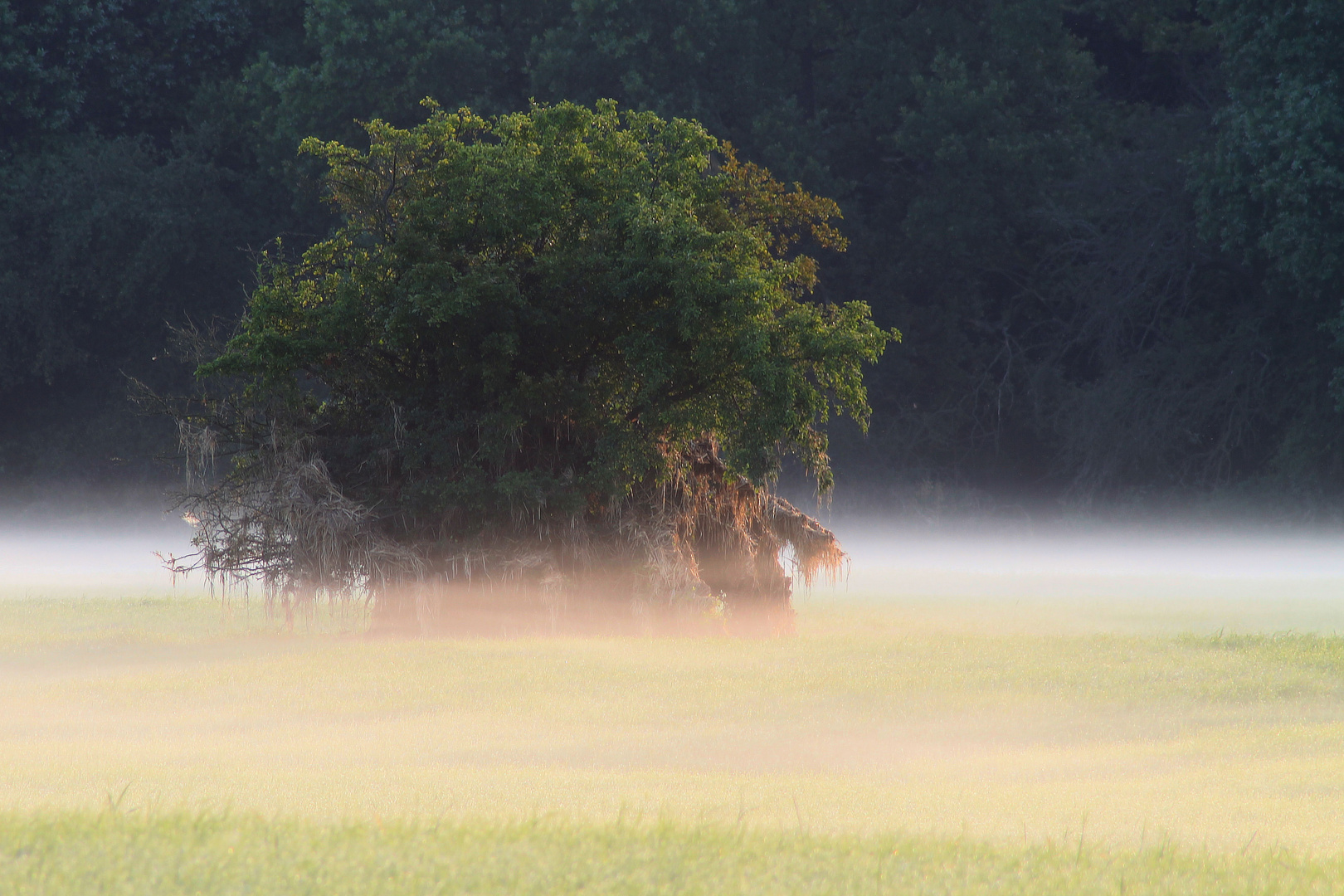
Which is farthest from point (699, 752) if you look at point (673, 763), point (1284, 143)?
point (1284, 143)

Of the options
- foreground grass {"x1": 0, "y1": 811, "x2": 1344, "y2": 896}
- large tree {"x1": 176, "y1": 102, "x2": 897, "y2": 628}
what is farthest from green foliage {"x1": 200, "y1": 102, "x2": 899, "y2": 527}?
foreground grass {"x1": 0, "y1": 811, "x2": 1344, "y2": 896}

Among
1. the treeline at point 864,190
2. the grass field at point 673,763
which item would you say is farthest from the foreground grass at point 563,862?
the treeline at point 864,190

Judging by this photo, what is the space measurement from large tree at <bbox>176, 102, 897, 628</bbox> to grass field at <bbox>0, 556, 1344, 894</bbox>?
1646mm

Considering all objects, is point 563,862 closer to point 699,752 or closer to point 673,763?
point 673,763

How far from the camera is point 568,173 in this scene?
2033 centimetres

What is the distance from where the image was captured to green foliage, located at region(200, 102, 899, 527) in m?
19.3

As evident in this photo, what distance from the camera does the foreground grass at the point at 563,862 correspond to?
6793 millimetres

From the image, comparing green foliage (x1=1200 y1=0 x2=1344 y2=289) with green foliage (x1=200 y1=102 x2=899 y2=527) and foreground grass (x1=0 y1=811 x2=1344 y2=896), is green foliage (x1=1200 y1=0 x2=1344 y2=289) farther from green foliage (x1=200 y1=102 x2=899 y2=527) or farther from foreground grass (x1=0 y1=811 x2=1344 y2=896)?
foreground grass (x1=0 y1=811 x2=1344 y2=896)

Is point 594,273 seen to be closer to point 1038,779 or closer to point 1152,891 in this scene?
point 1038,779

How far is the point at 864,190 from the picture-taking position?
47719mm

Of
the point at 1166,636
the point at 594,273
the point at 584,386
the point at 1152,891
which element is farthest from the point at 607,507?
the point at 1152,891

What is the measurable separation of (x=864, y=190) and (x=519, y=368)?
96.0ft

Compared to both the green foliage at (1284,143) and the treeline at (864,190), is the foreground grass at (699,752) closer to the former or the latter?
the green foliage at (1284,143)

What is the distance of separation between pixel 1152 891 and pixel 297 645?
47.3 feet
